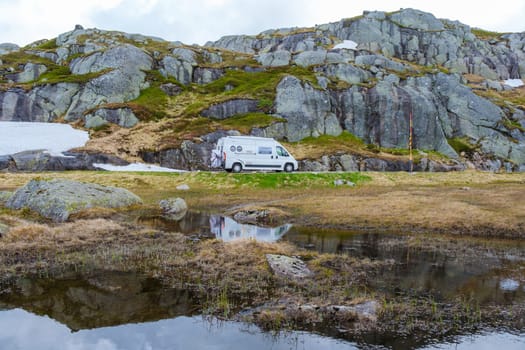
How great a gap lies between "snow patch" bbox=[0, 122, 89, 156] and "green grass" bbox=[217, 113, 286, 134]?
22532 millimetres

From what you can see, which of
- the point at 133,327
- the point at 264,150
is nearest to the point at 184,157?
the point at 264,150

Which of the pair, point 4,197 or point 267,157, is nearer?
point 4,197

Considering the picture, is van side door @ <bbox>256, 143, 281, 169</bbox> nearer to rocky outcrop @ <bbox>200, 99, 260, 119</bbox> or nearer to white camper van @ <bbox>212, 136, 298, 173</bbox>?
white camper van @ <bbox>212, 136, 298, 173</bbox>

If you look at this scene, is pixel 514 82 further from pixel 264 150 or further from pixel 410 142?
pixel 264 150

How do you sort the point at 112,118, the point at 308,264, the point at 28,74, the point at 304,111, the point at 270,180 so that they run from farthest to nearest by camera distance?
the point at 28,74 < the point at 304,111 < the point at 112,118 < the point at 270,180 < the point at 308,264

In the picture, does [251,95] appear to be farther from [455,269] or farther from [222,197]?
[455,269]

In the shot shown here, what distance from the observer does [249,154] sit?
4178 centimetres

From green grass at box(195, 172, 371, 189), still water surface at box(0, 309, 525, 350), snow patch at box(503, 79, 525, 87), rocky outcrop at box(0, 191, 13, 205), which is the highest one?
snow patch at box(503, 79, 525, 87)

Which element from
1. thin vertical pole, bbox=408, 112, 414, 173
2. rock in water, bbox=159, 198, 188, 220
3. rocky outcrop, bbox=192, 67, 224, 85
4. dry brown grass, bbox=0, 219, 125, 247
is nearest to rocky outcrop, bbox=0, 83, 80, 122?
rocky outcrop, bbox=192, 67, 224, 85

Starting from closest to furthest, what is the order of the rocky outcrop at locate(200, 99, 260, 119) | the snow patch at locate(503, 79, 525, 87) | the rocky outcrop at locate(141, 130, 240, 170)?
the rocky outcrop at locate(141, 130, 240, 170), the rocky outcrop at locate(200, 99, 260, 119), the snow patch at locate(503, 79, 525, 87)

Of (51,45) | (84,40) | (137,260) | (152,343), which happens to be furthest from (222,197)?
(51,45)

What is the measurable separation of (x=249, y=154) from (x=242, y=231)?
2069 cm

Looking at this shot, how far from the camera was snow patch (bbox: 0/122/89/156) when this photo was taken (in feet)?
167

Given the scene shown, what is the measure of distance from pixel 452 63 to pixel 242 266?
5761 inches
